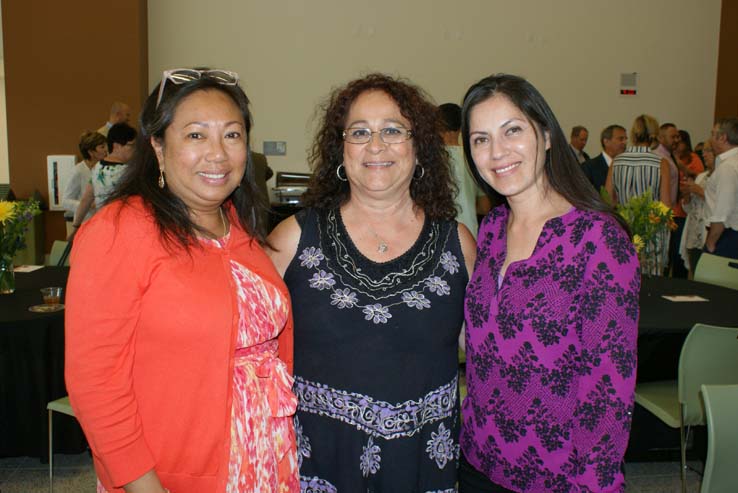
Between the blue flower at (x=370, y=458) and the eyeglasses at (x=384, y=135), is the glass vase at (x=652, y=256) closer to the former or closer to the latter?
the eyeglasses at (x=384, y=135)

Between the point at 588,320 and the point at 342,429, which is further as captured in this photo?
the point at 342,429

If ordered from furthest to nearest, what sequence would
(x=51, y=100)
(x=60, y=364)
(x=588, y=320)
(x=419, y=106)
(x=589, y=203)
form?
1. (x=51, y=100)
2. (x=60, y=364)
3. (x=419, y=106)
4. (x=589, y=203)
5. (x=588, y=320)

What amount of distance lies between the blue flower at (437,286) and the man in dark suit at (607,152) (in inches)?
238

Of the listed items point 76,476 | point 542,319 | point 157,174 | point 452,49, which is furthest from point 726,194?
point 76,476

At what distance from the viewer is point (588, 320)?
4.93 feet

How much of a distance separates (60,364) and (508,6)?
27.9ft

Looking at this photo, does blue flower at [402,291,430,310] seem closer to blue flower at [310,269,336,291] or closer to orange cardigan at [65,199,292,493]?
blue flower at [310,269,336,291]

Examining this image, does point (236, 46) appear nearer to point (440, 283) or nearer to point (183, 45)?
point (183, 45)

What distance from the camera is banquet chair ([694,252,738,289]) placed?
438 cm

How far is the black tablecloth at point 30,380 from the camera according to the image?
3.12 meters

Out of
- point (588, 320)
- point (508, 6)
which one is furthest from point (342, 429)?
point (508, 6)

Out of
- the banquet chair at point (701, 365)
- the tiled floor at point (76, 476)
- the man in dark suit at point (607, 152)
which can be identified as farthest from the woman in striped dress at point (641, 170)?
the banquet chair at point (701, 365)

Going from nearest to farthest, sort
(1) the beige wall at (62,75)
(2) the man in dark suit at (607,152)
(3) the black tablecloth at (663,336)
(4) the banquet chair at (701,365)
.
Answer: (4) the banquet chair at (701,365), (3) the black tablecloth at (663,336), (2) the man in dark suit at (607,152), (1) the beige wall at (62,75)

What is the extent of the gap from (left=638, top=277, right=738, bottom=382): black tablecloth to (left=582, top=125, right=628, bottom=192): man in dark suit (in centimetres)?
385
